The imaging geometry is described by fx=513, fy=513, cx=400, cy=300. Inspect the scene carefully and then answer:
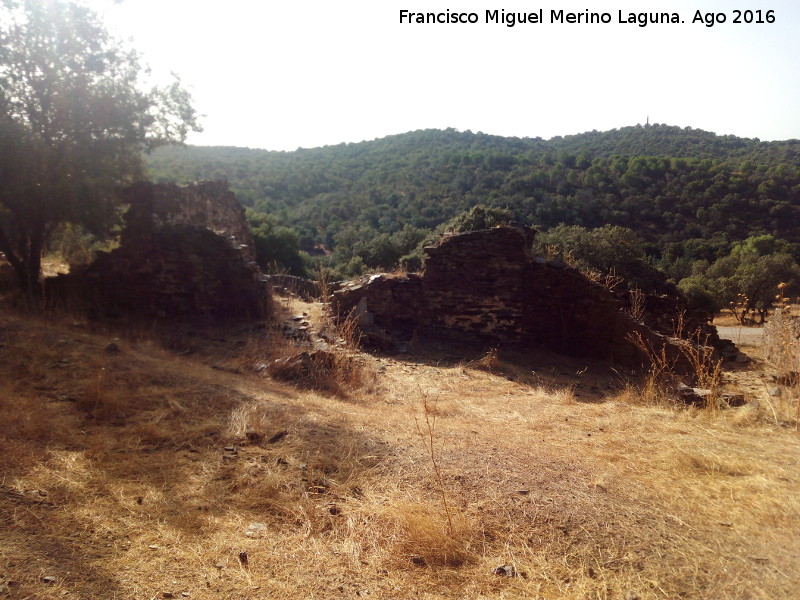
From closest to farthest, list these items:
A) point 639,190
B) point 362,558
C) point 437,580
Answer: point 437,580, point 362,558, point 639,190

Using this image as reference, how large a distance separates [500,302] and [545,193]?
73.7ft

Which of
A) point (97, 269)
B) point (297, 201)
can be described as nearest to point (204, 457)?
point (97, 269)

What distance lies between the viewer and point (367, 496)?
10.9 feet

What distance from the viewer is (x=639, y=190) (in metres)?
29.6

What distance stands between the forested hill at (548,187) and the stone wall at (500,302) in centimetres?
1083

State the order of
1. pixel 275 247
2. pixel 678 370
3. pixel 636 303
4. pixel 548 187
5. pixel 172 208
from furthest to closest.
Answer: pixel 548 187 → pixel 275 247 → pixel 172 208 → pixel 636 303 → pixel 678 370

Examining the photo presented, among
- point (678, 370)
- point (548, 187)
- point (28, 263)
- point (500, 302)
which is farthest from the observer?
point (548, 187)

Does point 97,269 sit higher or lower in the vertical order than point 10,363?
higher

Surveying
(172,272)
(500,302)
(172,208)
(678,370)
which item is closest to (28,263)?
(172,272)

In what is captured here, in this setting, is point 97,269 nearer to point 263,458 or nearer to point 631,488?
point 263,458

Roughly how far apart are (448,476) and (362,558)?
0.98m

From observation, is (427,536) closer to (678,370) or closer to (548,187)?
(678,370)

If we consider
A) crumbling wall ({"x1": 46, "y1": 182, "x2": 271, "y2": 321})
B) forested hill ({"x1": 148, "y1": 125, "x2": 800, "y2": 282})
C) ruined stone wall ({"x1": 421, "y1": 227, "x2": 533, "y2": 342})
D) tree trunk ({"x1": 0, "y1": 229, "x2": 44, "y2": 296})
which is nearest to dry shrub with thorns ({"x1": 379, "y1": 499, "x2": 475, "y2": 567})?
ruined stone wall ({"x1": 421, "y1": 227, "x2": 533, "y2": 342})

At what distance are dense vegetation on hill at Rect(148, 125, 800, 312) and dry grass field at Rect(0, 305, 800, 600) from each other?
662 inches
